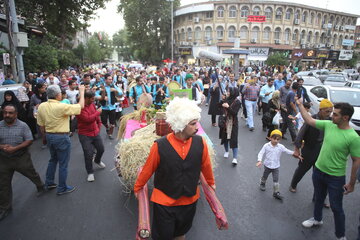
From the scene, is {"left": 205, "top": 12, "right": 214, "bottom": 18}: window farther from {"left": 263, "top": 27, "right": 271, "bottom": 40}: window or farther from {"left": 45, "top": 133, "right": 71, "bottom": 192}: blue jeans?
{"left": 45, "top": 133, "right": 71, "bottom": 192}: blue jeans

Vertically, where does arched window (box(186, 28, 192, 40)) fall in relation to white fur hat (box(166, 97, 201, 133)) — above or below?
above

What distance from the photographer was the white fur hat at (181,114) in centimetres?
226

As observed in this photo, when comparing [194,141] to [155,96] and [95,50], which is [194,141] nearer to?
[155,96]

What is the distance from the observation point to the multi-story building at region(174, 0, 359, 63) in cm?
4119

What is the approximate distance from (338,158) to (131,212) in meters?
3.31

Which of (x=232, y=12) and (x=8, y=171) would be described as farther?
(x=232, y=12)

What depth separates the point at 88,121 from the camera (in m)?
4.73

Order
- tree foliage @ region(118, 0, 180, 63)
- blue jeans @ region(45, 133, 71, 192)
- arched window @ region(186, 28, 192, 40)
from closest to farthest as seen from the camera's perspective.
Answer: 1. blue jeans @ region(45, 133, 71, 192)
2. tree foliage @ region(118, 0, 180, 63)
3. arched window @ region(186, 28, 192, 40)

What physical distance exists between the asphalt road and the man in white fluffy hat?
4.33ft

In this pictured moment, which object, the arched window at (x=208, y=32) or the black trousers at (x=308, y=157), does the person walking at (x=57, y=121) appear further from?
the arched window at (x=208, y=32)

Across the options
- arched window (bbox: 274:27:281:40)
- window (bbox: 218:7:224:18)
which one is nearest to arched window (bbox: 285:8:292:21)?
arched window (bbox: 274:27:281:40)

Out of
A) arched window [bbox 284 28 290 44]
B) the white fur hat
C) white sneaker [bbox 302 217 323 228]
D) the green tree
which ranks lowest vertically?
white sneaker [bbox 302 217 323 228]

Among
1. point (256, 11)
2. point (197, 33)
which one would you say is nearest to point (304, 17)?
point (256, 11)

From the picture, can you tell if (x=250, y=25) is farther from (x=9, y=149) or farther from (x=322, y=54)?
(x=9, y=149)
